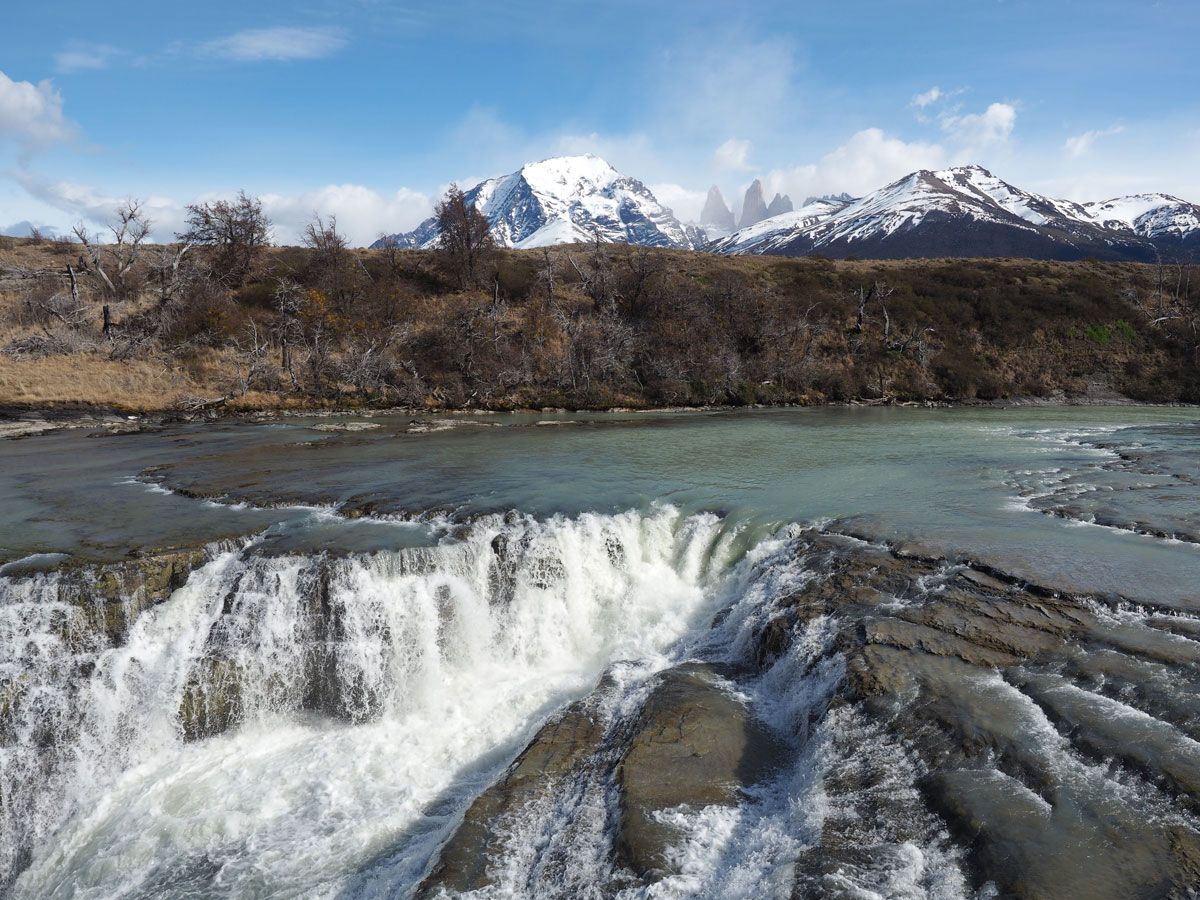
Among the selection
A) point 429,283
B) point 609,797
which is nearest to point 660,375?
point 429,283

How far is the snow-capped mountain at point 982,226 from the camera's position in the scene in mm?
123000

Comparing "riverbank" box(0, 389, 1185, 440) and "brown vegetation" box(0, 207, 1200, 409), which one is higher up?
"brown vegetation" box(0, 207, 1200, 409)

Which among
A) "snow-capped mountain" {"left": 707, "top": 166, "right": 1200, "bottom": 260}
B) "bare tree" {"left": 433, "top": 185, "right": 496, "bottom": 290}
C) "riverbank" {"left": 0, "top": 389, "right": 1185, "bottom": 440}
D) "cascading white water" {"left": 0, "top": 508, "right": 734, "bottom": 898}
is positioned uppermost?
"snow-capped mountain" {"left": 707, "top": 166, "right": 1200, "bottom": 260}

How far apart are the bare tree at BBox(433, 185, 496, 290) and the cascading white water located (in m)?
39.2

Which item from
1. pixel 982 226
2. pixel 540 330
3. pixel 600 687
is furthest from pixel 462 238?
pixel 982 226

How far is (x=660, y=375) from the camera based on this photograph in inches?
1517

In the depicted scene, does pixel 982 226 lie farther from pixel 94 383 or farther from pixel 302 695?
pixel 302 695

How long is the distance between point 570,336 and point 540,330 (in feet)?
6.65

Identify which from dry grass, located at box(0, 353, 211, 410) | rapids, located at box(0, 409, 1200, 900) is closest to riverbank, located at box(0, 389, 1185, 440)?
dry grass, located at box(0, 353, 211, 410)

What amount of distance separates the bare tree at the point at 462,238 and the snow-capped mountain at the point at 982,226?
92.4 m

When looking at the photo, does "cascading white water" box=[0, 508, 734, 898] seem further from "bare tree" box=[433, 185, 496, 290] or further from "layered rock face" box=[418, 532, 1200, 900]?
"bare tree" box=[433, 185, 496, 290]

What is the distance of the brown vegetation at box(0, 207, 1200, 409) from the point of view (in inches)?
1407

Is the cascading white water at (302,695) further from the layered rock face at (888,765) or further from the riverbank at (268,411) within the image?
the riverbank at (268,411)

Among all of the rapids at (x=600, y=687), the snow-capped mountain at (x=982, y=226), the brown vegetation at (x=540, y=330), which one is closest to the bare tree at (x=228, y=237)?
the brown vegetation at (x=540, y=330)
